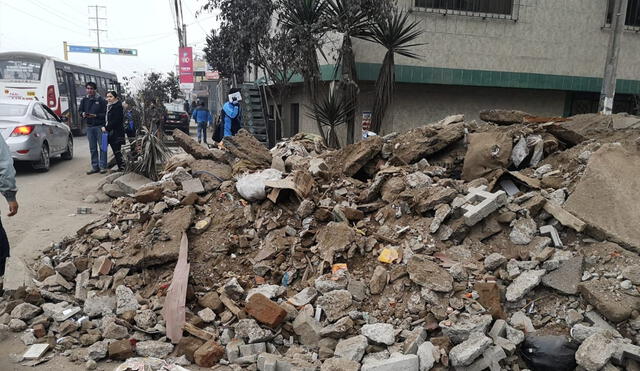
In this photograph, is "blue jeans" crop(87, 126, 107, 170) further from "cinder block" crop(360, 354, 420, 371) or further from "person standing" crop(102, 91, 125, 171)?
"cinder block" crop(360, 354, 420, 371)

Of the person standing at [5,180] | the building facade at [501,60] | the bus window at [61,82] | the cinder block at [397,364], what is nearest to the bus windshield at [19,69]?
the bus window at [61,82]

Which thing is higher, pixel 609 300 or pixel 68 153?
pixel 609 300

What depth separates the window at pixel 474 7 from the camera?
11242 mm

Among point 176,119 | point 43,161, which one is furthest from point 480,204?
point 176,119

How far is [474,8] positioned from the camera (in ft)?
37.7

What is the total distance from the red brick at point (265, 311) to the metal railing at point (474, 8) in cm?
935

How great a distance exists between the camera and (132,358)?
3.53 m

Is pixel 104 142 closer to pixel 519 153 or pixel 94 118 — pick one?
pixel 94 118

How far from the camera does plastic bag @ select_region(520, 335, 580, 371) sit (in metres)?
3.33

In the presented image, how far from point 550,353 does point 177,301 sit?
9.93 ft

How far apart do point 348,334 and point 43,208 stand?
6.14 metres

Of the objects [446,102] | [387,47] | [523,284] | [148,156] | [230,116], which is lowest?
[523,284]

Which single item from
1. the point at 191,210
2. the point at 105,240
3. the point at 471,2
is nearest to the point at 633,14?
the point at 471,2

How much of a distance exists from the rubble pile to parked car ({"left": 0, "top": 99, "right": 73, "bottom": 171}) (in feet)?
18.2
